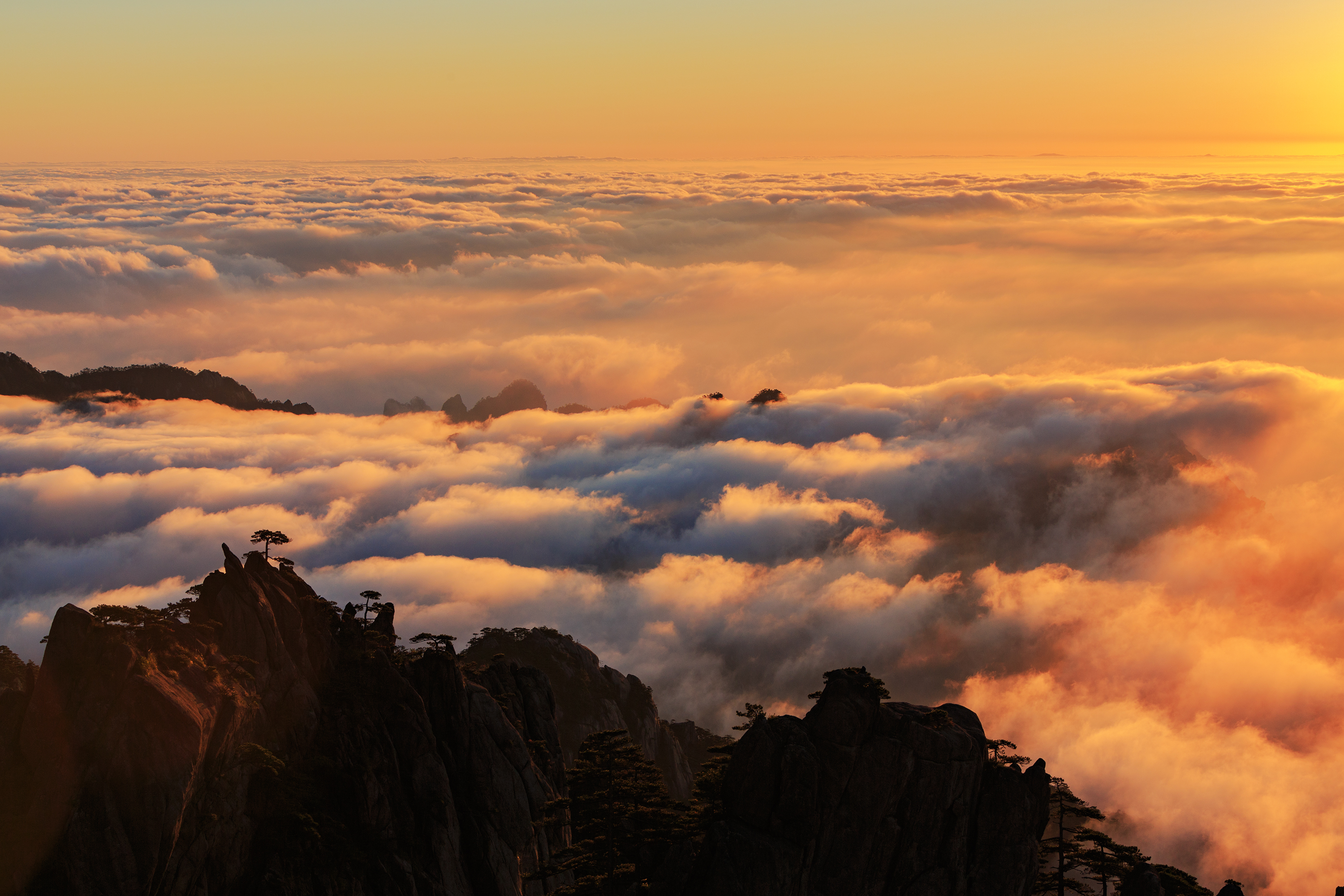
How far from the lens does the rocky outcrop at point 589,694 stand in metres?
128

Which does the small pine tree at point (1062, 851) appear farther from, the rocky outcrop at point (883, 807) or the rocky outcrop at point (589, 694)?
the rocky outcrop at point (589, 694)

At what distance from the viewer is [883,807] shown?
210ft

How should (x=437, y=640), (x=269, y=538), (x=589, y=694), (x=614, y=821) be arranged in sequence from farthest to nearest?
(x=589, y=694) < (x=437, y=640) < (x=269, y=538) < (x=614, y=821)

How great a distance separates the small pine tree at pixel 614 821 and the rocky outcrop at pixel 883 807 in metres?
3.71

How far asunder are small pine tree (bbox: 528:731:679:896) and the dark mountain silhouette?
6.24ft

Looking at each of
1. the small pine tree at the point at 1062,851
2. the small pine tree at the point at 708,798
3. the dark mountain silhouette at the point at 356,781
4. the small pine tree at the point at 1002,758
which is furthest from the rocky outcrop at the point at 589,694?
the small pine tree at the point at 1062,851

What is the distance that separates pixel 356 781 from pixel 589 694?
70189 millimetres

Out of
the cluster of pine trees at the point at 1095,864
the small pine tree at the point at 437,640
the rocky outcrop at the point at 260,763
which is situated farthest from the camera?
the small pine tree at the point at 437,640

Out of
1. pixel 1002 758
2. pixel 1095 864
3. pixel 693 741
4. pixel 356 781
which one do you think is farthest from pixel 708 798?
pixel 693 741

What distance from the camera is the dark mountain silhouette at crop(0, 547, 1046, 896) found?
51.2m

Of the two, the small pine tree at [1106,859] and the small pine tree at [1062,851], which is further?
the small pine tree at [1062,851]

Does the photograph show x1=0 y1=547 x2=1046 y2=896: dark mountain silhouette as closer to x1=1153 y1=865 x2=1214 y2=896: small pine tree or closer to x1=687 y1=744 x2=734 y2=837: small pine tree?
x1=687 y1=744 x2=734 y2=837: small pine tree

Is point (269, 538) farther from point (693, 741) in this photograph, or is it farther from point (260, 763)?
point (693, 741)

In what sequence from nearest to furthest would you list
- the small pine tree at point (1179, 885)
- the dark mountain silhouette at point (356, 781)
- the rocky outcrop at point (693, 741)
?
the dark mountain silhouette at point (356, 781), the small pine tree at point (1179, 885), the rocky outcrop at point (693, 741)
